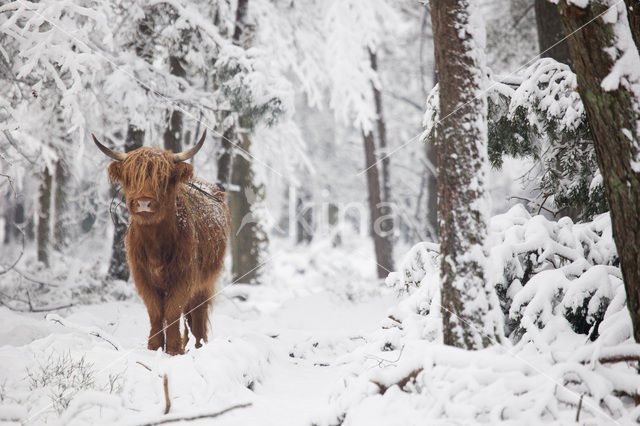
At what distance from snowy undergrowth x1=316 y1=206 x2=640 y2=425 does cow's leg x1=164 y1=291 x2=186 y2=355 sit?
2417mm

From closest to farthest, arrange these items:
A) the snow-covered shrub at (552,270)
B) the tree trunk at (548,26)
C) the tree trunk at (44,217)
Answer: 1. the snow-covered shrub at (552,270)
2. the tree trunk at (548,26)
3. the tree trunk at (44,217)

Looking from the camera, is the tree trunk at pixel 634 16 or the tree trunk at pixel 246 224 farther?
the tree trunk at pixel 246 224

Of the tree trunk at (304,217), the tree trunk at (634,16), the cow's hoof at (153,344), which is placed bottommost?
the cow's hoof at (153,344)

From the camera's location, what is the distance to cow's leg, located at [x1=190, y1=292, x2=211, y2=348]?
6.21m

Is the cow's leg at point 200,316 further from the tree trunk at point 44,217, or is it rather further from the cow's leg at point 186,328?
the tree trunk at point 44,217

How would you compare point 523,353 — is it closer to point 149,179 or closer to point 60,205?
point 149,179

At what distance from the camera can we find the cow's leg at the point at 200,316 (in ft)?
20.4

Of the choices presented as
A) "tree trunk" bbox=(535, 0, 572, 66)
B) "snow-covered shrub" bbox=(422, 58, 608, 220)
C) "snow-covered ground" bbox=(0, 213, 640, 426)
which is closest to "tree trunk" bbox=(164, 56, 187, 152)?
"snow-covered ground" bbox=(0, 213, 640, 426)

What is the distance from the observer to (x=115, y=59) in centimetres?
769

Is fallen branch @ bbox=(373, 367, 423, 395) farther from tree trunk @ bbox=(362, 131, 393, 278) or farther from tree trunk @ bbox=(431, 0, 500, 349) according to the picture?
tree trunk @ bbox=(362, 131, 393, 278)

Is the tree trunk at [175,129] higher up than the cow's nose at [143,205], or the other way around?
the tree trunk at [175,129]

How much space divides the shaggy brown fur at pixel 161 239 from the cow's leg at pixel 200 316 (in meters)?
0.32

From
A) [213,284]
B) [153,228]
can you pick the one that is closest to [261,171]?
[213,284]

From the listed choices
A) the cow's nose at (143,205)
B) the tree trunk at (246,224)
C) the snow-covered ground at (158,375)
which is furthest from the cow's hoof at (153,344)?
the tree trunk at (246,224)
